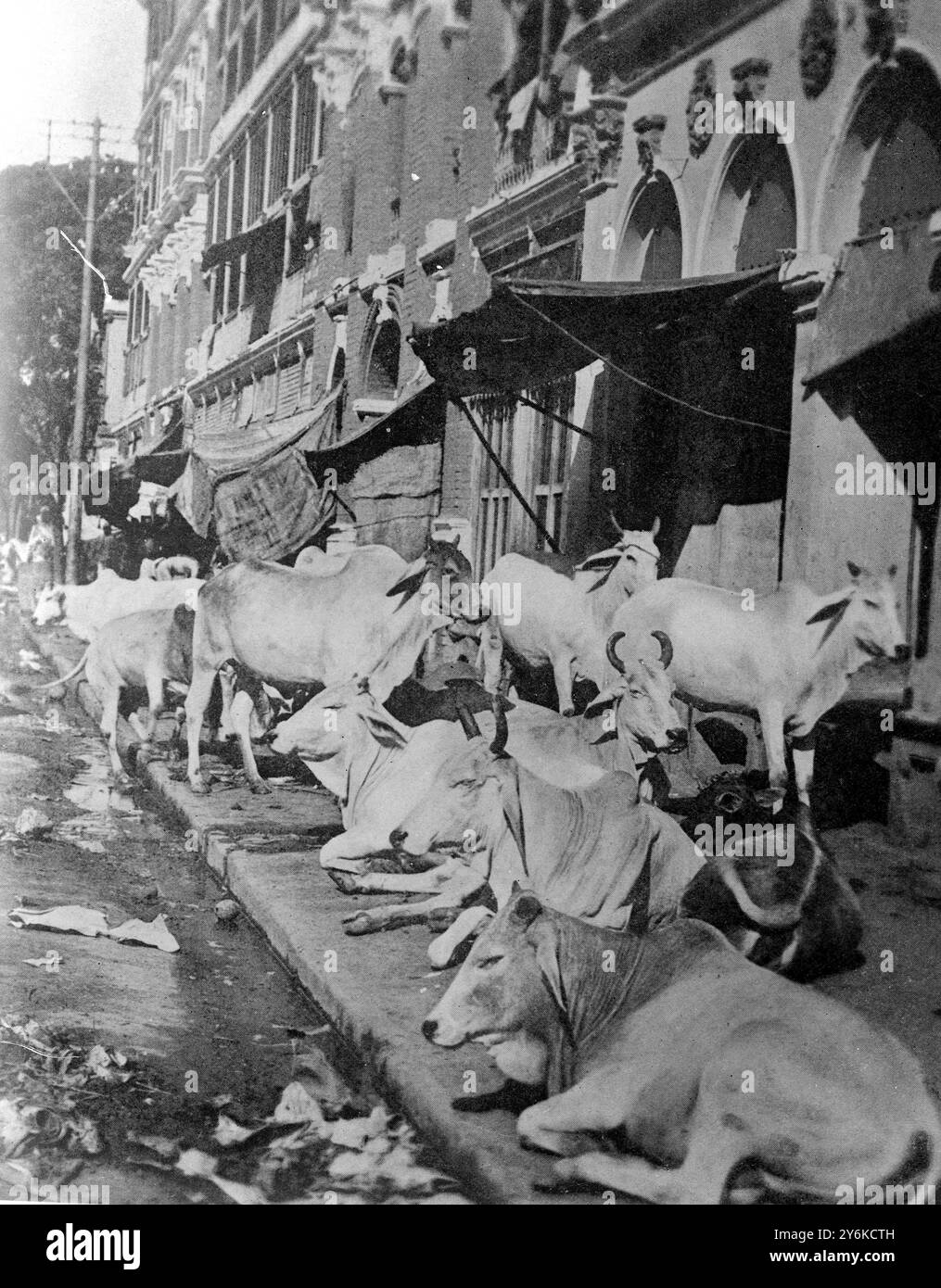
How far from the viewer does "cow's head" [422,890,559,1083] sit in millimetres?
3893

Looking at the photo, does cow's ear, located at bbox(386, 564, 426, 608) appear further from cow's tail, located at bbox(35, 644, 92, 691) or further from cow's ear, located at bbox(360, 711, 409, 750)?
cow's tail, located at bbox(35, 644, 92, 691)

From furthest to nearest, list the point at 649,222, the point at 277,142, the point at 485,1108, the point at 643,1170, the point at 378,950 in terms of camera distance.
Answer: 1. the point at 277,142
2. the point at 649,222
3. the point at 378,950
4. the point at 485,1108
5. the point at 643,1170

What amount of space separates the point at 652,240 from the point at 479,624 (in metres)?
2.17

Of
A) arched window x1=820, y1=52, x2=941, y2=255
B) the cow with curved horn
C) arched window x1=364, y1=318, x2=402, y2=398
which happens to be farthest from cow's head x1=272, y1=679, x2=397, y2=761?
arched window x1=820, y1=52, x2=941, y2=255

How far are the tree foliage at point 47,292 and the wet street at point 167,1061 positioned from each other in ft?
6.11

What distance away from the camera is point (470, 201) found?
22.1 feet

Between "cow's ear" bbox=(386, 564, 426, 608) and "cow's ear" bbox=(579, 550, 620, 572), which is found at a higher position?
"cow's ear" bbox=(579, 550, 620, 572)

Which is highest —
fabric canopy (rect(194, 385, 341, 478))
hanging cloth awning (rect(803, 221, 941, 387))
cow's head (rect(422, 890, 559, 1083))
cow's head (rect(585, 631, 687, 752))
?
hanging cloth awning (rect(803, 221, 941, 387))

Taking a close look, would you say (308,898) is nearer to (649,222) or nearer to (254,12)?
(649,222)

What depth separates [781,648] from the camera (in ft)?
17.4

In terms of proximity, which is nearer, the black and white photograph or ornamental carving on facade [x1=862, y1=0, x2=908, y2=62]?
the black and white photograph

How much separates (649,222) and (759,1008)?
437cm

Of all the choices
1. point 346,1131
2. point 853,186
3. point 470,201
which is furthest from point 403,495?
point 346,1131

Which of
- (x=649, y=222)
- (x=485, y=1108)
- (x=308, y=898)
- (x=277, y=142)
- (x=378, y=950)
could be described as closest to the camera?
(x=485, y=1108)
